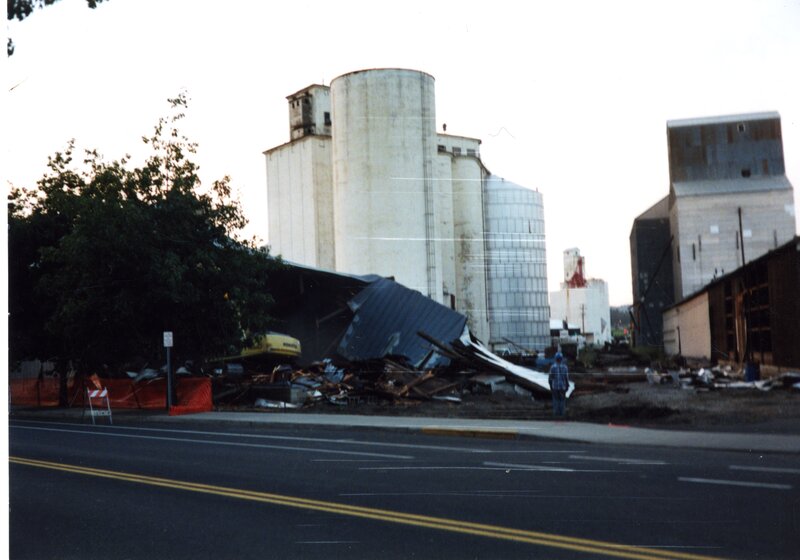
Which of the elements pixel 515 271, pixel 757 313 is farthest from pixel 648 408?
pixel 515 271

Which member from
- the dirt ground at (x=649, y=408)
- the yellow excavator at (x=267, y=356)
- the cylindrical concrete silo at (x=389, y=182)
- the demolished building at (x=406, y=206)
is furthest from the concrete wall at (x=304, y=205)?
the dirt ground at (x=649, y=408)

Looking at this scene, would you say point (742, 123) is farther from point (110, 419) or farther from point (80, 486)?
point (110, 419)

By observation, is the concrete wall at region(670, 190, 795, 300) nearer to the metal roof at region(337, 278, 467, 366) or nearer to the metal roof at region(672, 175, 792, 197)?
the metal roof at region(672, 175, 792, 197)

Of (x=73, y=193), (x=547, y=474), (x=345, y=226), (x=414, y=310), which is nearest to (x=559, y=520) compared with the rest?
(x=547, y=474)

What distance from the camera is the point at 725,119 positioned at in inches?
502

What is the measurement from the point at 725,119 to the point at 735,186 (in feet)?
26.7

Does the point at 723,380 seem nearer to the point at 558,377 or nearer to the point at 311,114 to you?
the point at 558,377

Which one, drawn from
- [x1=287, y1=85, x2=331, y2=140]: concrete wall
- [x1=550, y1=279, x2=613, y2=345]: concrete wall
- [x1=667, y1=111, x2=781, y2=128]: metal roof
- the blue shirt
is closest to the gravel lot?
the blue shirt

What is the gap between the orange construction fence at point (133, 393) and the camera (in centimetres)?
2891

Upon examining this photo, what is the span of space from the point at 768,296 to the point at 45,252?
1034 inches

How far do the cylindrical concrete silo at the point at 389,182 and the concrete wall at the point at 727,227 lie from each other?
17396 millimetres

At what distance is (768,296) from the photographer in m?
31.8

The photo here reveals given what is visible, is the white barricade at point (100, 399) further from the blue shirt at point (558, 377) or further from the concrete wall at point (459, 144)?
the concrete wall at point (459, 144)

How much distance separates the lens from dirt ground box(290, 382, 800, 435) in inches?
701
